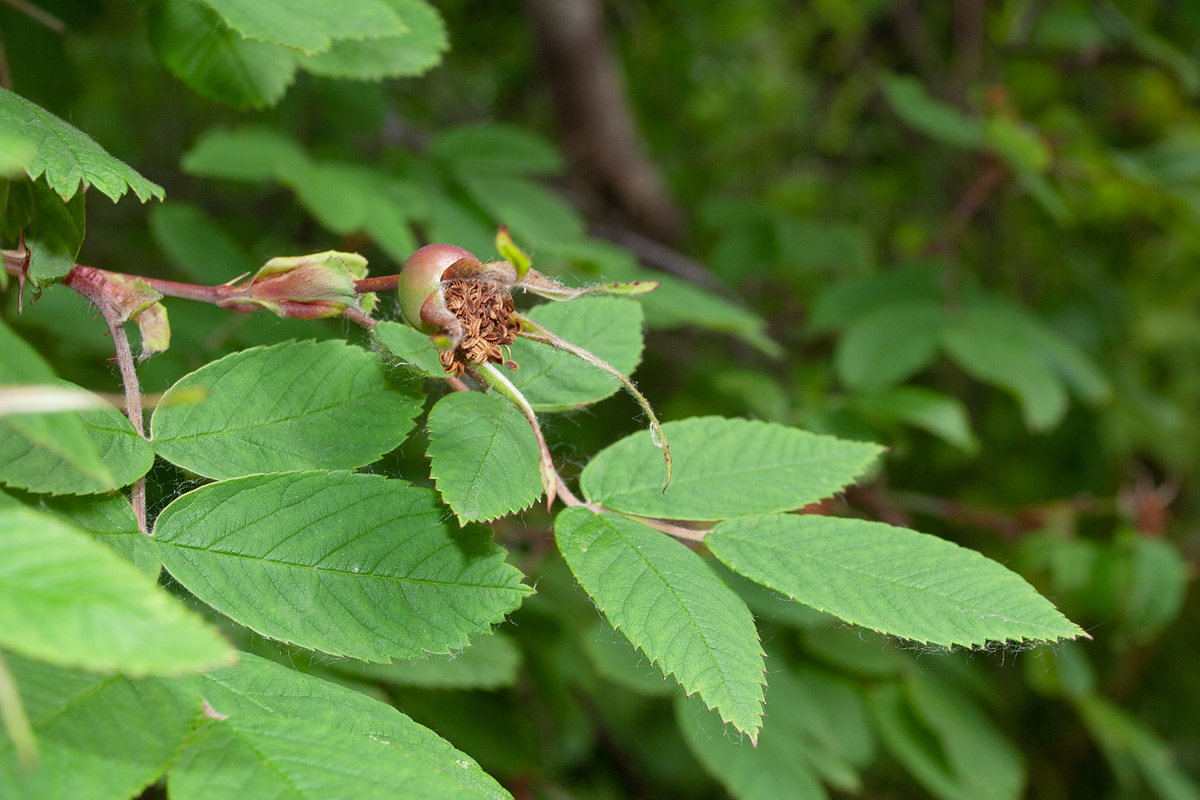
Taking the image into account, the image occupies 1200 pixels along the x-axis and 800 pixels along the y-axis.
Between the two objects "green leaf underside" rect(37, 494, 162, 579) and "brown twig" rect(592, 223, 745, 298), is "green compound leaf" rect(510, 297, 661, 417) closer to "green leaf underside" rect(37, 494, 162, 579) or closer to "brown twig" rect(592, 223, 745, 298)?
"green leaf underside" rect(37, 494, 162, 579)

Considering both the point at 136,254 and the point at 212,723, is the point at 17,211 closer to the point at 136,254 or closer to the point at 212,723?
the point at 212,723

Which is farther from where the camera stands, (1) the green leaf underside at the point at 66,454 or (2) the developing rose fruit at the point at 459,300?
(2) the developing rose fruit at the point at 459,300

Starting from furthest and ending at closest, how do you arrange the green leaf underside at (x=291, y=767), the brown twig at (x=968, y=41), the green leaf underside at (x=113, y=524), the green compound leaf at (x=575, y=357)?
the brown twig at (x=968, y=41), the green compound leaf at (x=575, y=357), the green leaf underside at (x=113, y=524), the green leaf underside at (x=291, y=767)

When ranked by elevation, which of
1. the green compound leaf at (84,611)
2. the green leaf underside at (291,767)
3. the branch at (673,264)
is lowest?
the branch at (673,264)

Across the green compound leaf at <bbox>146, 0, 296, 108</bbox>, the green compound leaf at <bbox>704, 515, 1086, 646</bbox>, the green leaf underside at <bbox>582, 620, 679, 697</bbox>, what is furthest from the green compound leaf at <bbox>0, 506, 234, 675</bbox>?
the green leaf underside at <bbox>582, 620, 679, 697</bbox>

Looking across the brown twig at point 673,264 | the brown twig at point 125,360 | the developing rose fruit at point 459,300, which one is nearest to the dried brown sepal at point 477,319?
the developing rose fruit at point 459,300

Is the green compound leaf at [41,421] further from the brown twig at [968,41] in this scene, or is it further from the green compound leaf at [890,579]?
the brown twig at [968,41]

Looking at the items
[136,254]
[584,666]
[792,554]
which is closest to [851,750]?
[584,666]
